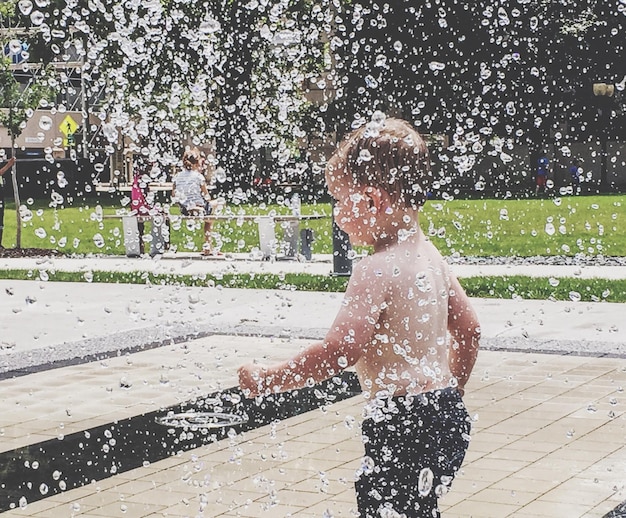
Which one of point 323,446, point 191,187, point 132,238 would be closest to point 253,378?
point 323,446

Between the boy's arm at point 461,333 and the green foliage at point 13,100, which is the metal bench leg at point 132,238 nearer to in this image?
the green foliage at point 13,100

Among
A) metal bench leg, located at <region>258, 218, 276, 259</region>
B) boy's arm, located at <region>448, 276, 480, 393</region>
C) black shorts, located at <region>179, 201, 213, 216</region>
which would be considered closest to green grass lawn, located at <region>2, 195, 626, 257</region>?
black shorts, located at <region>179, 201, 213, 216</region>

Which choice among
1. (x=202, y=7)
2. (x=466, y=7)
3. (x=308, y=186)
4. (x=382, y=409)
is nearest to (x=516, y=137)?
(x=308, y=186)

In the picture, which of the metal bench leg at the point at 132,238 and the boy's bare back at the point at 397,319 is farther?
the metal bench leg at the point at 132,238

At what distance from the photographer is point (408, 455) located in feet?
9.84

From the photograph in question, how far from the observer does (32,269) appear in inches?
604

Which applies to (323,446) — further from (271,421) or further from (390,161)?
(390,161)

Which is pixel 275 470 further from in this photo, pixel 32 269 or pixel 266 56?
pixel 266 56

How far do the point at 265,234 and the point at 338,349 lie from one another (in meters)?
14.2

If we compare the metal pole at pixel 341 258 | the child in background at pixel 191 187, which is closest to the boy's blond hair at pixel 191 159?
the child in background at pixel 191 187

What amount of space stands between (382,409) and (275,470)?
244 cm

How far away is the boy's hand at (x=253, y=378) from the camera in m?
2.95

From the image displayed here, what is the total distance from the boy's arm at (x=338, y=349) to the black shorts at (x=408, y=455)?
7.5 inches

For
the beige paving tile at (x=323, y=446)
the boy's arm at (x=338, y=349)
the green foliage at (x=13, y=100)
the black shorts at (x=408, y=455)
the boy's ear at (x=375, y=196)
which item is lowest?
the beige paving tile at (x=323, y=446)
